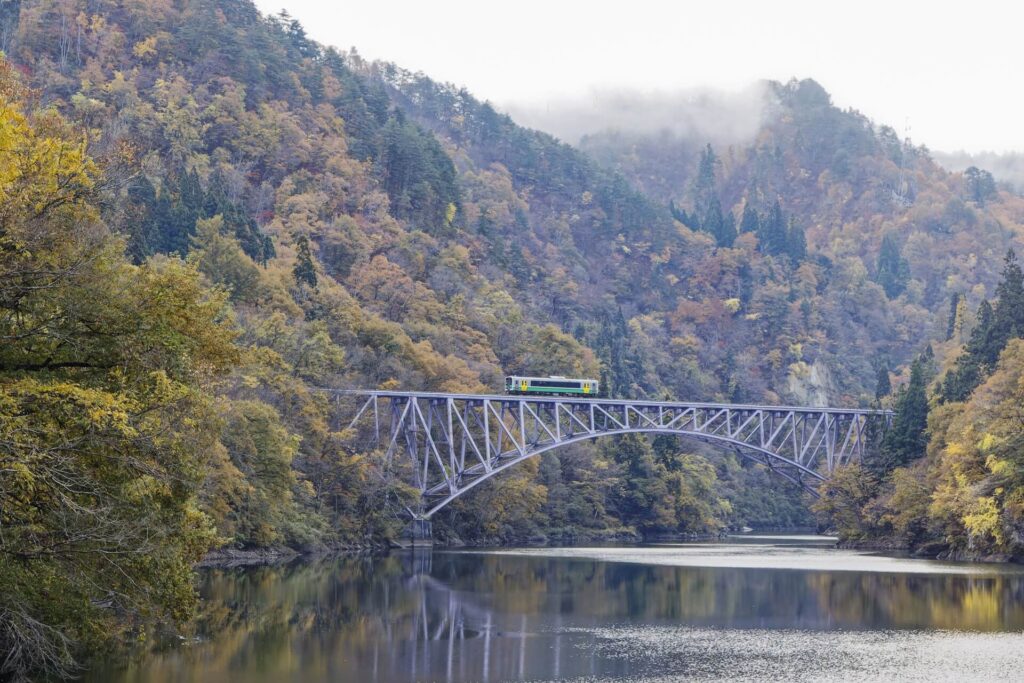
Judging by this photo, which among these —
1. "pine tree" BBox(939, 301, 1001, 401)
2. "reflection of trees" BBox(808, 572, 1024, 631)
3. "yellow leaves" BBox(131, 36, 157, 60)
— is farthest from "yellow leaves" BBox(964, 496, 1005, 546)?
"yellow leaves" BBox(131, 36, 157, 60)

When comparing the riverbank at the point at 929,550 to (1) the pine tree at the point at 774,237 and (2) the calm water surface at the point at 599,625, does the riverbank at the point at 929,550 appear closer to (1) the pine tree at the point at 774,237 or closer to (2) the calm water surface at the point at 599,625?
(2) the calm water surface at the point at 599,625

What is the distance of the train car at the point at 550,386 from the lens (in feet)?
242

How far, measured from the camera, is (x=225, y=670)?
2427 cm

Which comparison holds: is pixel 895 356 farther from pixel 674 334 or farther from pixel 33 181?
pixel 33 181

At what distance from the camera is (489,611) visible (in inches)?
1453

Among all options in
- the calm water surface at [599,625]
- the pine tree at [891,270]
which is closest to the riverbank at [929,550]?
the calm water surface at [599,625]

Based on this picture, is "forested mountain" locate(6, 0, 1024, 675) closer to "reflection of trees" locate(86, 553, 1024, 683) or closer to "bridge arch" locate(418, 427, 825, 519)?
"bridge arch" locate(418, 427, 825, 519)

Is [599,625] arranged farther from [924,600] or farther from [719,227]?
[719,227]

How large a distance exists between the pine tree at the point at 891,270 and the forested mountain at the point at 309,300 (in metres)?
0.65

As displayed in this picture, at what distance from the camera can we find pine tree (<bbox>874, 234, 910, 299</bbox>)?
175m

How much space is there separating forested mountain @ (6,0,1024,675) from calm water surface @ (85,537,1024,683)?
3.03 metres

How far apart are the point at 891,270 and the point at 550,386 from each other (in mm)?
115949

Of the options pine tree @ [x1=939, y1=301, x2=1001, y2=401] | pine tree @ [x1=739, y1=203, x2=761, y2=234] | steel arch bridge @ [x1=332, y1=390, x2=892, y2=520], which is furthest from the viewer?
pine tree @ [x1=739, y1=203, x2=761, y2=234]

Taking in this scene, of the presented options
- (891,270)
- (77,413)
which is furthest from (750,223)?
(77,413)
